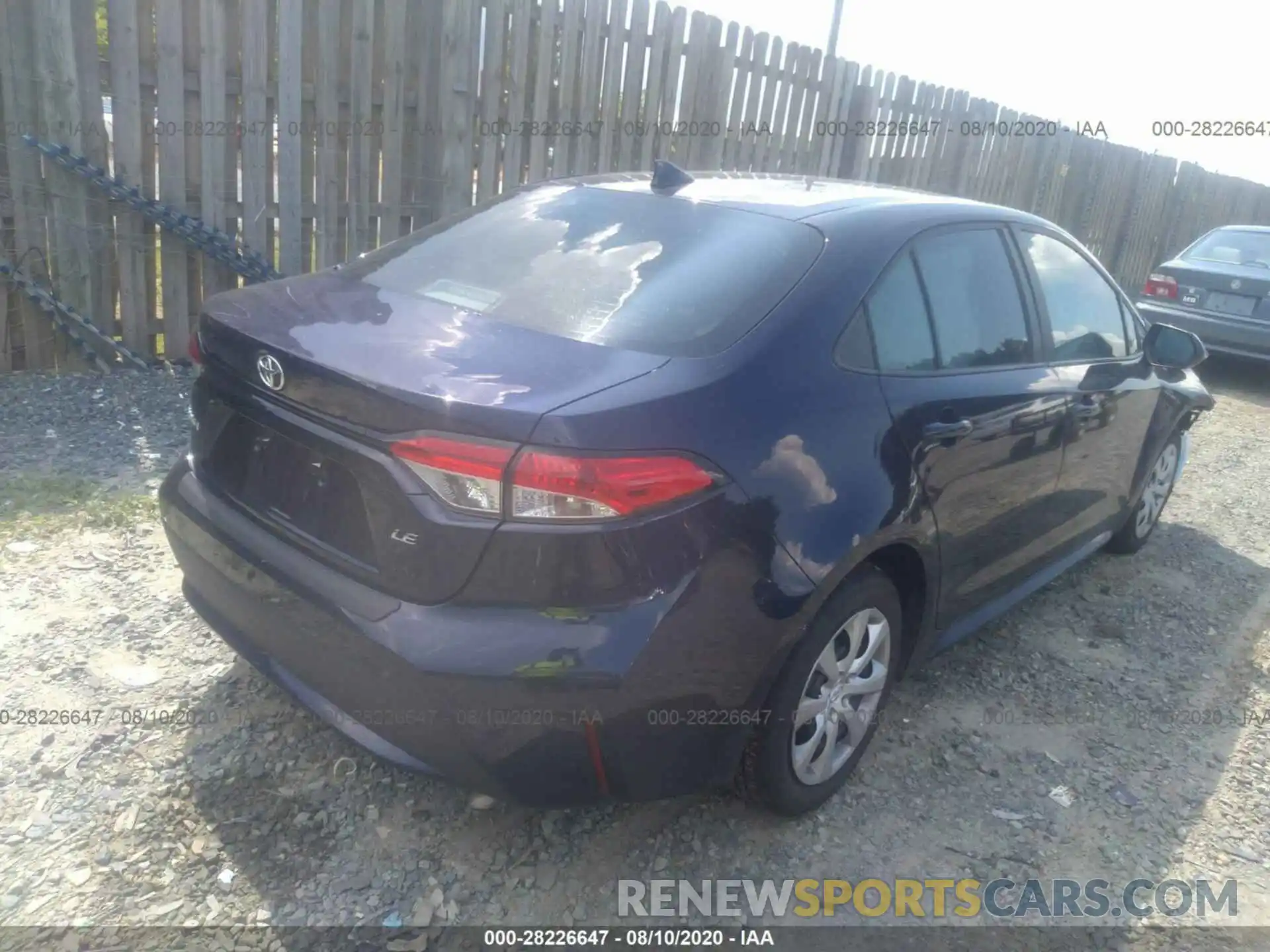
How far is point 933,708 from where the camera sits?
3.35 meters

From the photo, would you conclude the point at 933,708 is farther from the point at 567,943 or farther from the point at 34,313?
the point at 34,313

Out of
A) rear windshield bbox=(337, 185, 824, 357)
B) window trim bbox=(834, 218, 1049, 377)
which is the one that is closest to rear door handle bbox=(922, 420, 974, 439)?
window trim bbox=(834, 218, 1049, 377)

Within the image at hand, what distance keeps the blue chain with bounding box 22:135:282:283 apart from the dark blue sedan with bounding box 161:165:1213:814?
9.25 ft

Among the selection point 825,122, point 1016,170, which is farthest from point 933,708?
point 1016,170

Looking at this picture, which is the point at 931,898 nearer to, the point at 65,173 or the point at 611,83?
the point at 65,173

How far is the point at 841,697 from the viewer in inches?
105

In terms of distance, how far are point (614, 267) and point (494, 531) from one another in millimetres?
961

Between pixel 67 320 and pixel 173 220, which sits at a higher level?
pixel 173 220

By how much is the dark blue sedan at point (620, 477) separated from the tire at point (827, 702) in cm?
1

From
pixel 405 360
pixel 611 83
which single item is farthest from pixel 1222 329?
pixel 405 360

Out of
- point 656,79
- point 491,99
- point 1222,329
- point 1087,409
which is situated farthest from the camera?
point 1222,329

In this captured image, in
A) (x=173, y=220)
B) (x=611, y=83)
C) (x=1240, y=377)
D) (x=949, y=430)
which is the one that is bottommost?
(x=1240, y=377)

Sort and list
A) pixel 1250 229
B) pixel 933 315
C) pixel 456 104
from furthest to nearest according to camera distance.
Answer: pixel 1250 229 → pixel 456 104 → pixel 933 315

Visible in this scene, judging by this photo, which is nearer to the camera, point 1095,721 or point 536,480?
point 536,480
